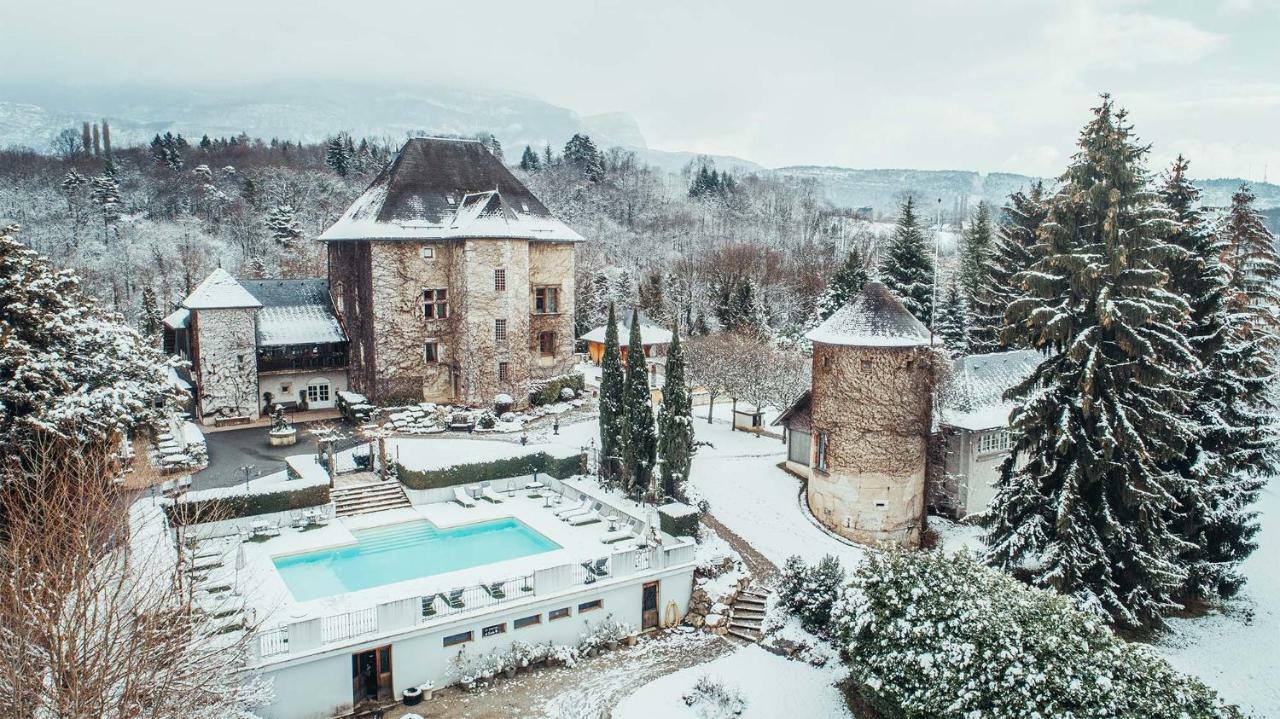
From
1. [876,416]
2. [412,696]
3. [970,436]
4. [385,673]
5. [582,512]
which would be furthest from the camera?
[970,436]

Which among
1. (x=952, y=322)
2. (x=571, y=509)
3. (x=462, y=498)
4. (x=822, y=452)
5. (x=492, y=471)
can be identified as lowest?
(x=571, y=509)

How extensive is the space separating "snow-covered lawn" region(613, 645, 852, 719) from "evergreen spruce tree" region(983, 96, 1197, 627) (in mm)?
5154

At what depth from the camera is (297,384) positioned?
111ft

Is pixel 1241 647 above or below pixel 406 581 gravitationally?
below

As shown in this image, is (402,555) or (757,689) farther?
(402,555)

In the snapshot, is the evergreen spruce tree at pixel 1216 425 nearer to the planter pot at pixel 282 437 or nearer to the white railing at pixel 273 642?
the white railing at pixel 273 642

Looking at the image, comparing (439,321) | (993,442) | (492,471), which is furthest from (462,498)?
(993,442)

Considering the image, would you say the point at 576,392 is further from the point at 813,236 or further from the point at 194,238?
the point at 813,236

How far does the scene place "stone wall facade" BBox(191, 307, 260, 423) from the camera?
102 ft

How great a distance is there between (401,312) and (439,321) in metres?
1.66

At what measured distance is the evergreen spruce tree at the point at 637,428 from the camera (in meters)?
23.7

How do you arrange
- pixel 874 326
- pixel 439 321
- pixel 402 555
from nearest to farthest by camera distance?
1. pixel 402 555
2. pixel 874 326
3. pixel 439 321

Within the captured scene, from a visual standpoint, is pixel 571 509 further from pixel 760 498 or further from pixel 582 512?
pixel 760 498

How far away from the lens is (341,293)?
35594mm
